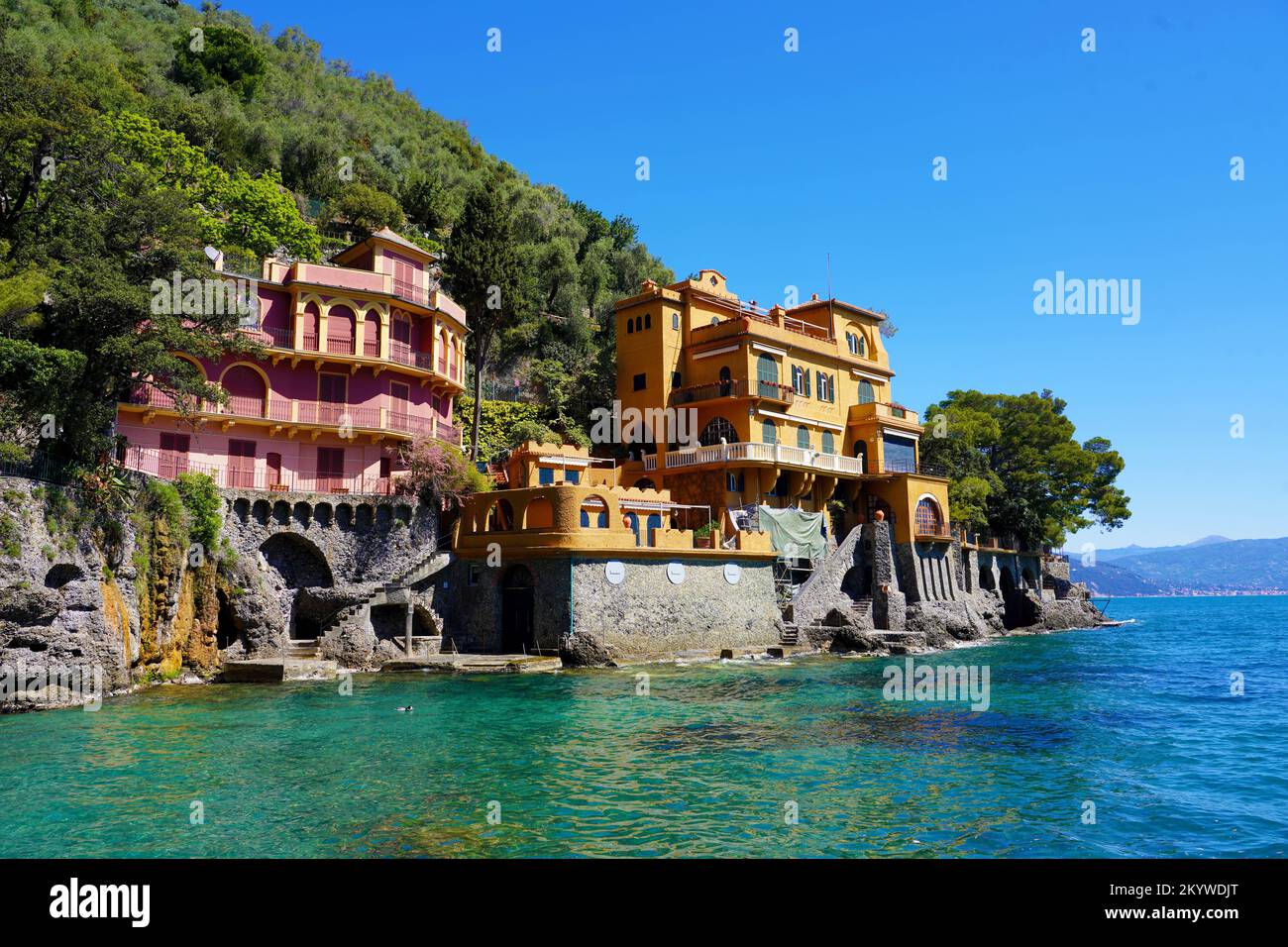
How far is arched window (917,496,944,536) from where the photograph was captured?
50.7m

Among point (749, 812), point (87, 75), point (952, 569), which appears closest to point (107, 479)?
point (749, 812)

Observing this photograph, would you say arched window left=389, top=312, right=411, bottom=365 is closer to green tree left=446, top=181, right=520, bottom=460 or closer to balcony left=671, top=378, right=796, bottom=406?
green tree left=446, top=181, right=520, bottom=460

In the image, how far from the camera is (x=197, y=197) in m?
47.7

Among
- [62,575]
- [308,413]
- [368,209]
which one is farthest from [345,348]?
[368,209]

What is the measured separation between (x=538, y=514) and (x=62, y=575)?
17.3 meters

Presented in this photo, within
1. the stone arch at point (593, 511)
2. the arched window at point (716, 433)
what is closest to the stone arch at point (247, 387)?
the stone arch at point (593, 511)

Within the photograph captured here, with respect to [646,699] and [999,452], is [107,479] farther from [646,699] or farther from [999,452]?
[999,452]

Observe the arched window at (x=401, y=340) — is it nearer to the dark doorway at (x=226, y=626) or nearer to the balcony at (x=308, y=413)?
the balcony at (x=308, y=413)

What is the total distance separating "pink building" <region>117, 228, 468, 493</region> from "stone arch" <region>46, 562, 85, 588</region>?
35.5ft

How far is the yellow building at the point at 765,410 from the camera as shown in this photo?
45594 millimetres

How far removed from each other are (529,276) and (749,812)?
51.8 meters

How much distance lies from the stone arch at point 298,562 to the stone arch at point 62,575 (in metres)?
10.7

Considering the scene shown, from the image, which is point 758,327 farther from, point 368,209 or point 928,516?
point 368,209
